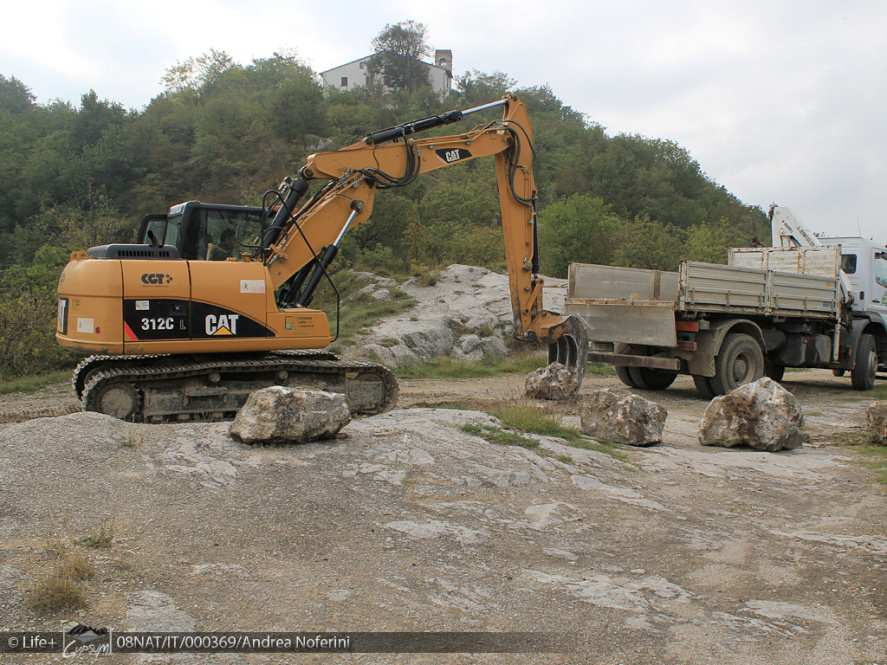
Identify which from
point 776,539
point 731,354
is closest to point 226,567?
point 776,539

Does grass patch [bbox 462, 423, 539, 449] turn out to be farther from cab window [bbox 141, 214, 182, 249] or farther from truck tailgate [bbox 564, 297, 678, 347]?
truck tailgate [bbox 564, 297, 678, 347]

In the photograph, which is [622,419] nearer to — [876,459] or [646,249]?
[876,459]

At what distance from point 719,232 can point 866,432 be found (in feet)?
95.6

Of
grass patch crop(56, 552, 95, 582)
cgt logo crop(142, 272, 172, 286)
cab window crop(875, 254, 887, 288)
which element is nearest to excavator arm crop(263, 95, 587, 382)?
cgt logo crop(142, 272, 172, 286)

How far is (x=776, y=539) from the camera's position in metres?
6.52

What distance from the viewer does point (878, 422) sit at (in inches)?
423

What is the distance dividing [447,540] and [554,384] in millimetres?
7364

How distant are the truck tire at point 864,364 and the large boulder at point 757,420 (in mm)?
8106

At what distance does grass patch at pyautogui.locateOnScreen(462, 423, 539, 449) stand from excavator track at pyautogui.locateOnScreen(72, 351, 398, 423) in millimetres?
2619

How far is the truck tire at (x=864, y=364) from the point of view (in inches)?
671

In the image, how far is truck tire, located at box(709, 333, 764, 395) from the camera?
14234 millimetres

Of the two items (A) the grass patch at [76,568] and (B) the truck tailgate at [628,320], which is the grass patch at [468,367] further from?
(A) the grass patch at [76,568]

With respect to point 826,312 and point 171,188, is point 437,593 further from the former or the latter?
point 171,188

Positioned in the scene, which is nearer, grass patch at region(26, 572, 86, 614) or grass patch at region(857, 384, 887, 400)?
grass patch at region(26, 572, 86, 614)
